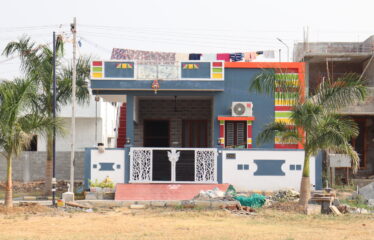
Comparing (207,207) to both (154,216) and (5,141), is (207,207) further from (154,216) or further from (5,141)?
(5,141)

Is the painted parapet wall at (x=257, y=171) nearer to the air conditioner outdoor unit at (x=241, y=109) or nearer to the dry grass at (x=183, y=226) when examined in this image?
the air conditioner outdoor unit at (x=241, y=109)

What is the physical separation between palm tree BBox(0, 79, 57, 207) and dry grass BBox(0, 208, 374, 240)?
211 centimetres

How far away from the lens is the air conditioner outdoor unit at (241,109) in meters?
23.6

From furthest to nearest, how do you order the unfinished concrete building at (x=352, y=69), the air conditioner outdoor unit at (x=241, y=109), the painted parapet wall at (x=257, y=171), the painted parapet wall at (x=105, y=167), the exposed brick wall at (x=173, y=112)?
1. the unfinished concrete building at (x=352, y=69)
2. the exposed brick wall at (x=173, y=112)
3. the air conditioner outdoor unit at (x=241, y=109)
4. the painted parapet wall at (x=257, y=171)
5. the painted parapet wall at (x=105, y=167)

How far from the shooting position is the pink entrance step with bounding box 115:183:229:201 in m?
20.2

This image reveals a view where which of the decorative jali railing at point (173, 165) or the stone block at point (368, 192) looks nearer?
the stone block at point (368, 192)

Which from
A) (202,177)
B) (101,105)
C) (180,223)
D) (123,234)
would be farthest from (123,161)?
(101,105)

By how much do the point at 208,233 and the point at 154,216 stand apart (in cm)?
349

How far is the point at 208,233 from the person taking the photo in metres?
13.6

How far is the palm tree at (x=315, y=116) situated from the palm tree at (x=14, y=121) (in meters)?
6.92

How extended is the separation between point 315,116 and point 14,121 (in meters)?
8.74

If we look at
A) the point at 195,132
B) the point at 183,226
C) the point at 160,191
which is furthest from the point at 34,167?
the point at 183,226

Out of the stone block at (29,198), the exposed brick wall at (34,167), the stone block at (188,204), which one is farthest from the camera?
the exposed brick wall at (34,167)

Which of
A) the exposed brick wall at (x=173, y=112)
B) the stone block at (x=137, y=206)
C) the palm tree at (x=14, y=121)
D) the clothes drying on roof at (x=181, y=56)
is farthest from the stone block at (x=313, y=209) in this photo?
the clothes drying on roof at (x=181, y=56)
